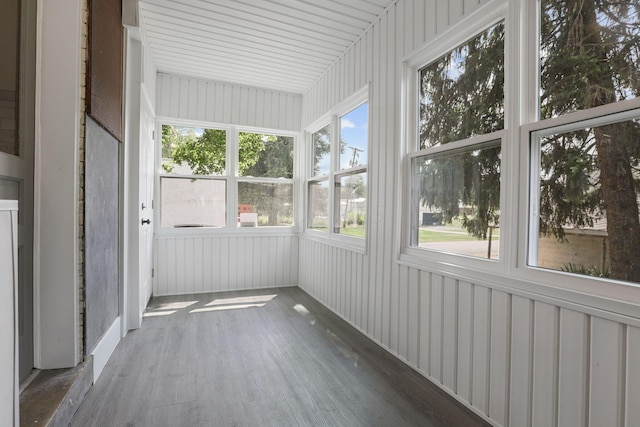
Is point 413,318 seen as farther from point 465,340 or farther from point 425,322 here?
point 465,340

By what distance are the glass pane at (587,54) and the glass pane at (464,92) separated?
24cm

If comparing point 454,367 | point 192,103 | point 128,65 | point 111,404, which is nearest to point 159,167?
point 192,103

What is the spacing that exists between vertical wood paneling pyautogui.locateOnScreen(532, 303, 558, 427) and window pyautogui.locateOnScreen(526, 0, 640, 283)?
227mm

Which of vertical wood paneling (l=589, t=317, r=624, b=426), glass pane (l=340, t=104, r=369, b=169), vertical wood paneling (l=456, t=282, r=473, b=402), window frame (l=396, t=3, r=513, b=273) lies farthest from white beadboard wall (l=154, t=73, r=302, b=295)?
vertical wood paneling (l=589, t=317, r=624, b=426)

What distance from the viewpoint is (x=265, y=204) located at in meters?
4.46

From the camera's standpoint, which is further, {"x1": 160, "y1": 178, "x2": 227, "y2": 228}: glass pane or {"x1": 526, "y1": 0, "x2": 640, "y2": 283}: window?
{"x1": 160, "y1": 178, "x2": 227, "y2": 228}: glass pane

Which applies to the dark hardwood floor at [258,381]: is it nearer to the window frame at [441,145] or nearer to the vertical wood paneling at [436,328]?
the vertical wood paneling at [436,328]

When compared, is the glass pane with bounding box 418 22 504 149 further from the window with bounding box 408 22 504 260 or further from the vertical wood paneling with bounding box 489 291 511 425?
the vertical wood paneling with bounding box 489 291 511 425

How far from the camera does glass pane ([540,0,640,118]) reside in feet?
4.01

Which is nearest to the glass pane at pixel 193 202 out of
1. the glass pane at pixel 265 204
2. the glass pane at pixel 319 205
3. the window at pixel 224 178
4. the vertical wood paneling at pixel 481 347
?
the window at pixel 224 178

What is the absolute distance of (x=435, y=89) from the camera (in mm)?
2207

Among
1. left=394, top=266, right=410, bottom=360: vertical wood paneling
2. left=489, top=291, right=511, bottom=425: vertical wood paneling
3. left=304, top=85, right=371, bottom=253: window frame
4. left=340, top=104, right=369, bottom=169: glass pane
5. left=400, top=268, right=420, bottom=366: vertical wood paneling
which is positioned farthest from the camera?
left=340, top=104, right=369, bottom=169: glass pane

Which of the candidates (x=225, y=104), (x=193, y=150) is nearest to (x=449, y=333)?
(x=193, y=150)

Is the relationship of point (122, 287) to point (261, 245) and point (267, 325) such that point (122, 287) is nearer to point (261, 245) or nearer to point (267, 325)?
point (267, 325)
